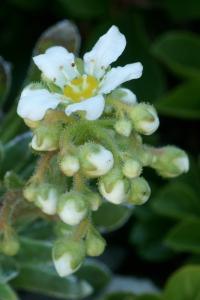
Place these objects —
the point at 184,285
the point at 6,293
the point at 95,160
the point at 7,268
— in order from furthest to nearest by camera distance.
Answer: the point at 184,285
the point at 7,268
the point at 6,293
the point at 95,160

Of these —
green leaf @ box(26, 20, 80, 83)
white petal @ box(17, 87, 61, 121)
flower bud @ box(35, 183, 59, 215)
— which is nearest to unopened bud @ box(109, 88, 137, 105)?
white petal @ box(17, 87, 61, 121)

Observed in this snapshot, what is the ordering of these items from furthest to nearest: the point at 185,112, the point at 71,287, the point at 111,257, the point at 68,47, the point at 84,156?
the point at 111,257, the point at 185,112, the point at 71,287, the point at 68,47, the point at 84,156

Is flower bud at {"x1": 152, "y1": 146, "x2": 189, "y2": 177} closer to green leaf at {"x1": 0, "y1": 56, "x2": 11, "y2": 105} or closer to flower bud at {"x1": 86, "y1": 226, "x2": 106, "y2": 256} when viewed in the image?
flower bud at {"x1": 86, "y1": 226, "x2": 106, "y2": 256}

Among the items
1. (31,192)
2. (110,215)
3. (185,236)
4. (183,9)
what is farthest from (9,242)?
(183,9)

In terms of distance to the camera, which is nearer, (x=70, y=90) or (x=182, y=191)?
(x=70, y=90)

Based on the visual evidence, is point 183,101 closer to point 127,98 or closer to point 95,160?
point 127,98

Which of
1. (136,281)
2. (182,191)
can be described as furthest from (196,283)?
(136,281)

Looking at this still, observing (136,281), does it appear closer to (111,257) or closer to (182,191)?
(111,257)
